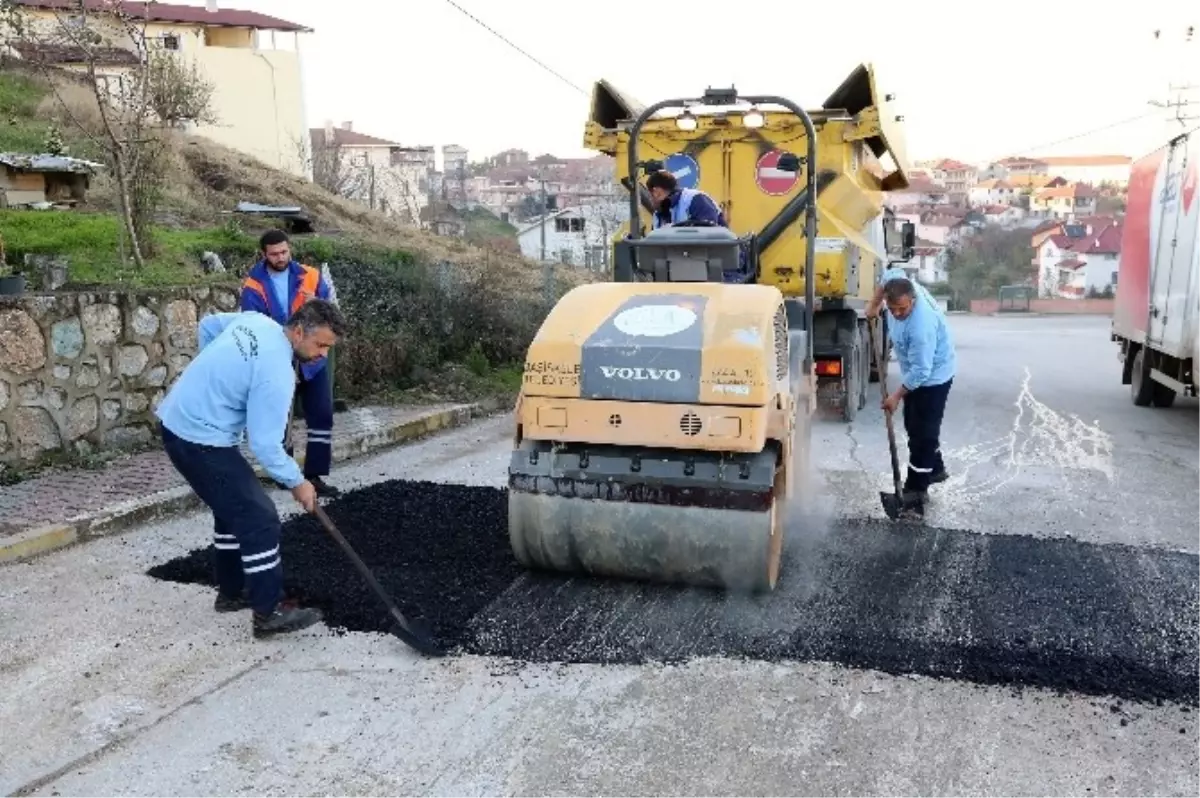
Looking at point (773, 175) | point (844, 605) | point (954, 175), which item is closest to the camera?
point (844, 605)

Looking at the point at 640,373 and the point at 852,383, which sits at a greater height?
the point at 640,373

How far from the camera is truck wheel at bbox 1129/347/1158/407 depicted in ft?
34.9

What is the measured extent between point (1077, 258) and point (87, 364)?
7496cm

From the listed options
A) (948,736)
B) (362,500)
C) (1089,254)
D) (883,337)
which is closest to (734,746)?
(948,736)

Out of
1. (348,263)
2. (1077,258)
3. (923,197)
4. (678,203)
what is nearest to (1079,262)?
(1077,258)

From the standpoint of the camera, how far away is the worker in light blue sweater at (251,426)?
394 cm

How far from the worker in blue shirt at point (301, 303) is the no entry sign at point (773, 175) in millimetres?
4269

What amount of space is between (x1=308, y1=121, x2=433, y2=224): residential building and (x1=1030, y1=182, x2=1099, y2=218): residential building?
7076 centimetres

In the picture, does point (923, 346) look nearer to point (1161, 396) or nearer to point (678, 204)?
point (678, 204)

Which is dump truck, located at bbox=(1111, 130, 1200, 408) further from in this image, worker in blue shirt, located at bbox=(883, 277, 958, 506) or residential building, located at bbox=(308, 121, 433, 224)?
residential building, located at bbox=(308, 121, 433, 224)

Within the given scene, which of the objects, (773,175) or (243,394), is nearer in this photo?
(243,394)

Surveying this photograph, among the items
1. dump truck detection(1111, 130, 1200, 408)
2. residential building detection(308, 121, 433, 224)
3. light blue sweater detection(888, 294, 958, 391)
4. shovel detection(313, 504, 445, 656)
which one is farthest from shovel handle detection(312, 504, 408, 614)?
residential building detection(308, 121, 433, 224)

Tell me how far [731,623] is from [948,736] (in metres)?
1.12

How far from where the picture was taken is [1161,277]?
9820 mm
